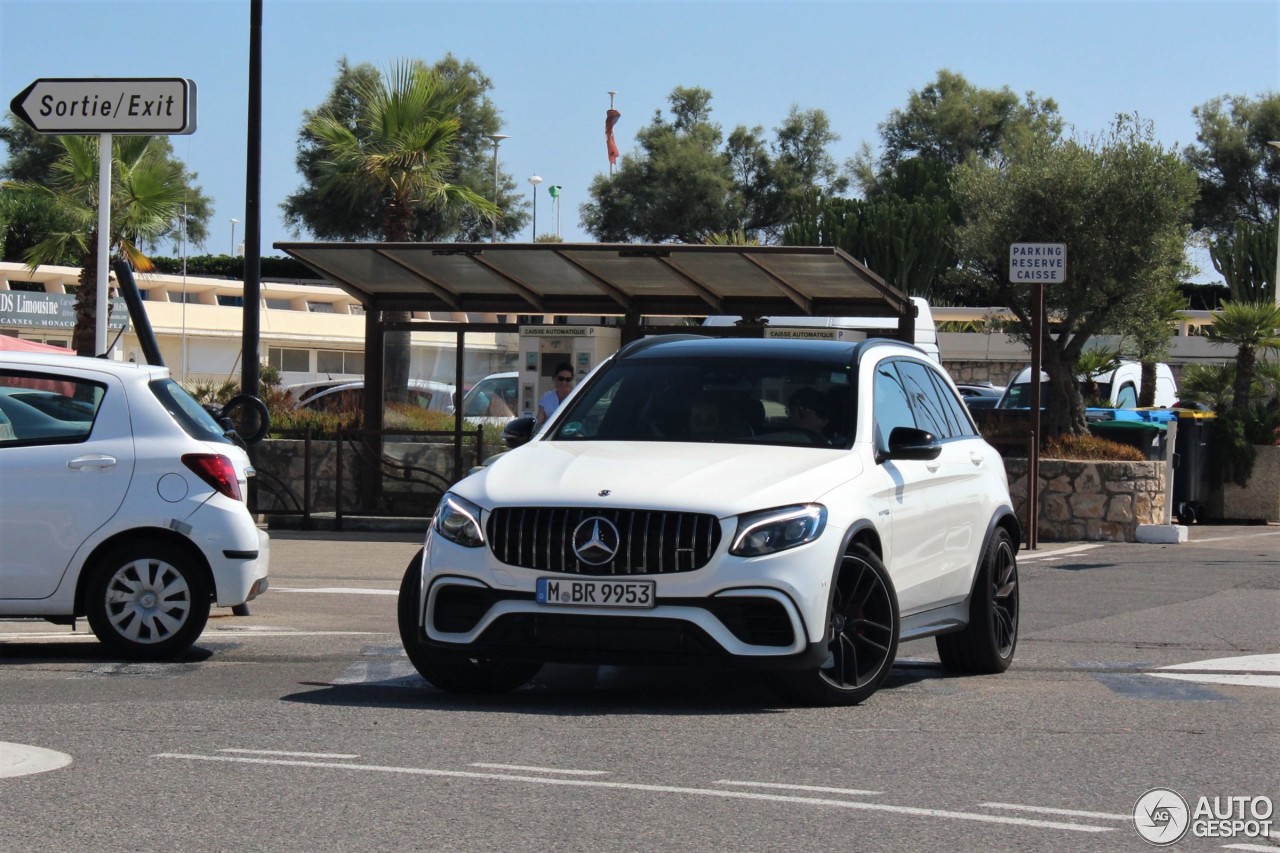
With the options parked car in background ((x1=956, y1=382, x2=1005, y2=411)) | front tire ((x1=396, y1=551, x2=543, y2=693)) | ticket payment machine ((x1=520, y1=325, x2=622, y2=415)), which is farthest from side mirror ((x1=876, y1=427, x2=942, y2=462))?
parked car in background ((x1=956, y1=382, x2=1005, y2=411))

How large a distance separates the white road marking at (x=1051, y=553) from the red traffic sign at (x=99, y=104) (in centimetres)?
896

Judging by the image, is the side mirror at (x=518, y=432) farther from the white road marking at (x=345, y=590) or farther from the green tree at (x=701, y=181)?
the green tree at (x=701, y=181)

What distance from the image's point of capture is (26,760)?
6.34 m

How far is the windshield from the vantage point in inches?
331

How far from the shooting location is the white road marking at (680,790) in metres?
5.52

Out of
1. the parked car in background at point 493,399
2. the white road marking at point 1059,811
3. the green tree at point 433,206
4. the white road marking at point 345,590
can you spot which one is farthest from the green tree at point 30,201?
the white road marking at point 1059,811

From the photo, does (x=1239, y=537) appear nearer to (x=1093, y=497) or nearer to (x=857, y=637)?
(x=1093, y=497)

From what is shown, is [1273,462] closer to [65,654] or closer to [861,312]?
[861,312]

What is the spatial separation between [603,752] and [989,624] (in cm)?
317

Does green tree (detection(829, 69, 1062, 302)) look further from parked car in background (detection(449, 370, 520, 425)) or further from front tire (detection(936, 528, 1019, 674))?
front tire (detection(936, 528, 1019, 674))

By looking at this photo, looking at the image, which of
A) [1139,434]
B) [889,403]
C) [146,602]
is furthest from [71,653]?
[1139,434]

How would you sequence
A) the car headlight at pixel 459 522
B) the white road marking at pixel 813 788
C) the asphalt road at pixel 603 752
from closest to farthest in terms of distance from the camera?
1. the asphalt road at pixel 603 752
2. the white road marking at pixel 813 788
3. the car headlight at pixel 459 522

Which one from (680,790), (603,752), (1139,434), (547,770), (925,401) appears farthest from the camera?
(1139,434)

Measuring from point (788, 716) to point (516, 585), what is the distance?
126 cm
